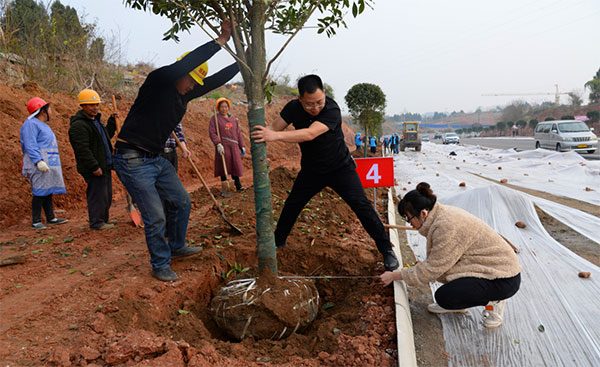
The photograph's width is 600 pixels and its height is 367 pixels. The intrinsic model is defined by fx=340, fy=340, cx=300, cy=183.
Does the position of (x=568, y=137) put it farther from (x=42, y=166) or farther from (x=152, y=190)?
(x=42, y=166)

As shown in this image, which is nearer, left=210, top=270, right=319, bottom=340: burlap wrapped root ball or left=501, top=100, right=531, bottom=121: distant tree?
left=210, top=270, right=319, bottom=340: burlap wrapped root ball

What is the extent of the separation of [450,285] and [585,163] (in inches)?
364

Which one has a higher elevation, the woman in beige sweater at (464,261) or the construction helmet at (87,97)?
the construction helmet at (87,97)

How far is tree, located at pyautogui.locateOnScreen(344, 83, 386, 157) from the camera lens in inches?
703

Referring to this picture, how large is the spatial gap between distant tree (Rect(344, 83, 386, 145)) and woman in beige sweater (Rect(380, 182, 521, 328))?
51.2ft

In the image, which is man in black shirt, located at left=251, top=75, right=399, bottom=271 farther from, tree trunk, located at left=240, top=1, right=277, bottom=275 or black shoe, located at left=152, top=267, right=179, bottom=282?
black shoe, located at left=152, top=267, right=179, bottom=282

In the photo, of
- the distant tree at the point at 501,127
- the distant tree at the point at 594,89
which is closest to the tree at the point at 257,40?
the distant tree at the point at 594,89

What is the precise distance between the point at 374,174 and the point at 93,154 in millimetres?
3766

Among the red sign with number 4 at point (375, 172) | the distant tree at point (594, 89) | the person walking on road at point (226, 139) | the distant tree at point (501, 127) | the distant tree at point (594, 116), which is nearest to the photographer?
the red sign with number 4 at point (375, 172)

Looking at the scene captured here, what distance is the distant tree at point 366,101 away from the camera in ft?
58.6

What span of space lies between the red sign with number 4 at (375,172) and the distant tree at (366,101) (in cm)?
1380

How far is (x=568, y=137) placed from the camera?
14906 millimetres

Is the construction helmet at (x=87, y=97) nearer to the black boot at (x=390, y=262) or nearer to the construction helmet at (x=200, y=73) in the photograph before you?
the construction helmet at (x=200, y=73)

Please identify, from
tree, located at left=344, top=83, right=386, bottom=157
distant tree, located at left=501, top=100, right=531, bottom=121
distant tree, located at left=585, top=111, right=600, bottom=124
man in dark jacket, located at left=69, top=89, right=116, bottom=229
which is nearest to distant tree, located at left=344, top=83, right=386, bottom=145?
tree, located at left=344, top=83, right=386, bottom=157
